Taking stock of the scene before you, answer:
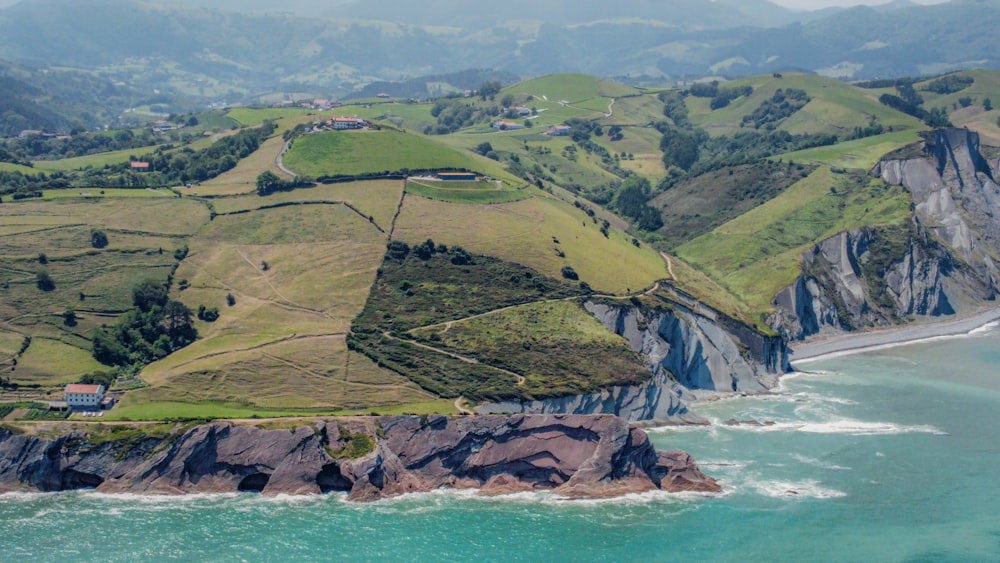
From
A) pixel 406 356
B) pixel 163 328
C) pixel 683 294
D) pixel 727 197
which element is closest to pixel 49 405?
pixel 163 328

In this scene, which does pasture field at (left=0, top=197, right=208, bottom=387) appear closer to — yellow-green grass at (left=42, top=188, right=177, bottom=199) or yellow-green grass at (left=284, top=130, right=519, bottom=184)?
yellow-green grass at (left=42, top=188, right=177, bottom=199)

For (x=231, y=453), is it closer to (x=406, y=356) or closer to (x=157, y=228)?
(x=406, y=356)

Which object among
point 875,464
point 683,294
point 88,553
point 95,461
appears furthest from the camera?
point 683,294

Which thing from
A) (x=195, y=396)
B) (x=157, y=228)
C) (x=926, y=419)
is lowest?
(x=926, y=419)

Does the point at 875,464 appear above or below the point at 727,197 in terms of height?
below

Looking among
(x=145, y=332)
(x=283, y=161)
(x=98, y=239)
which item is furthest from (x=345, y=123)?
(x=145, y=332)

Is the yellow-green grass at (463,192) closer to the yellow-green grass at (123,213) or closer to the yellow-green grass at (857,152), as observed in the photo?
the yellow-green grass at (123,213)

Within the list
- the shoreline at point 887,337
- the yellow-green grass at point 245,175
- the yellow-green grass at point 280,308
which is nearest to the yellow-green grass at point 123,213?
the yellow-green grass at point 280,308
